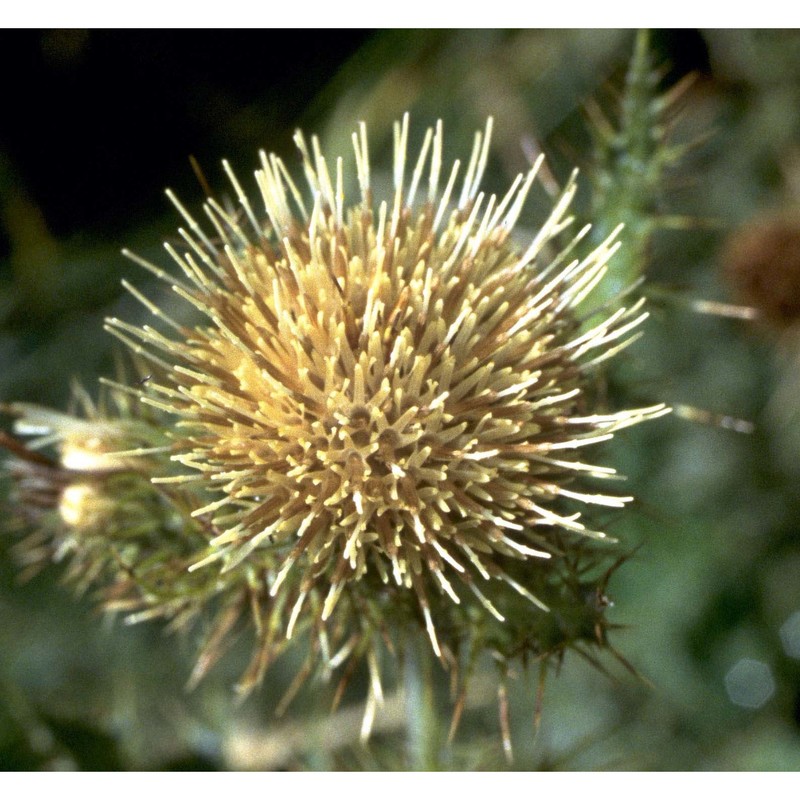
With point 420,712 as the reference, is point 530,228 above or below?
above

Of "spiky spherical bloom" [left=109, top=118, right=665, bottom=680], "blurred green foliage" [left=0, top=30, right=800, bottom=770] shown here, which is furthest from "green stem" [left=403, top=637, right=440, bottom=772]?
"blurred green foliage" [left=0, top=30, right=800, bottom=770]

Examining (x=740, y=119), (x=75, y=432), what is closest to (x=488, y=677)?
(x=75, y=432)

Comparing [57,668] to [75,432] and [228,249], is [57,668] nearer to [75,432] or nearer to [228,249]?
[75,432]

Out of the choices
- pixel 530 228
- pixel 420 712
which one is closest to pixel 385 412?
pixel 420 712

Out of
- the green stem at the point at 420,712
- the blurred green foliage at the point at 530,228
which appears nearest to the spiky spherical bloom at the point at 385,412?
the green stem at the point at 420,712

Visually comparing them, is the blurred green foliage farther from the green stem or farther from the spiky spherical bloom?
the spiky spherical bloom

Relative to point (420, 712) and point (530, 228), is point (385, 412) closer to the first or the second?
point (420, 712)
